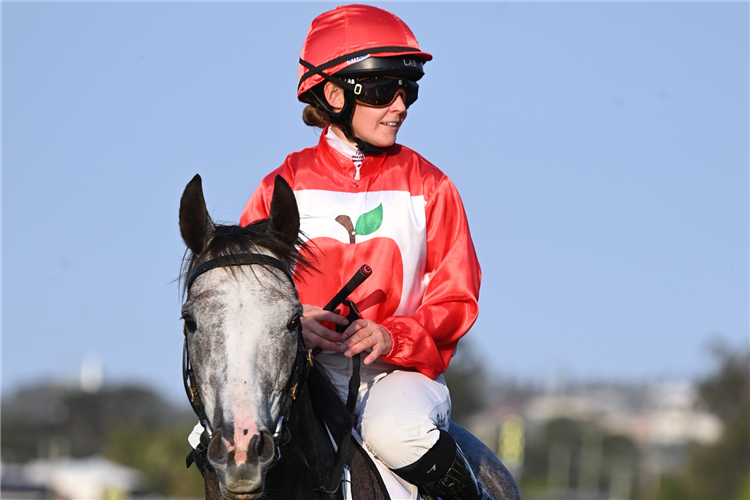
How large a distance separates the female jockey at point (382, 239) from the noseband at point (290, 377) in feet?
1.29

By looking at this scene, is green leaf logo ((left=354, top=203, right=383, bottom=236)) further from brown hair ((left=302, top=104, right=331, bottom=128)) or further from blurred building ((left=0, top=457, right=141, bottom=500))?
blurred building ((left=0, top=457, right=141, bottom=500))

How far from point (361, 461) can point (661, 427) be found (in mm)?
137551

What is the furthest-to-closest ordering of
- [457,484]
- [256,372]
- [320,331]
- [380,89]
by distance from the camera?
[380,89]
[457,484]
[320,331]
[256,372]

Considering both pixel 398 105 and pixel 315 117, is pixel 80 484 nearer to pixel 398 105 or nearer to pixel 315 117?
pixel 315 117

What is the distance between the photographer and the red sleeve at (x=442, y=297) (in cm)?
410

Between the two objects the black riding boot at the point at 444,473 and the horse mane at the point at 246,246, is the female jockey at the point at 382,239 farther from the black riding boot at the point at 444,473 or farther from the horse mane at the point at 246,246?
the horse mane at the point at 246,246

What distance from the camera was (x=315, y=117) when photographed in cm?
483

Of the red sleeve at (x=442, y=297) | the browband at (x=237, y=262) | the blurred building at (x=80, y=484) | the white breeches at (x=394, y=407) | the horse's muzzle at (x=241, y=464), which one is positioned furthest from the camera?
the blurred building at (x=80, y=484)

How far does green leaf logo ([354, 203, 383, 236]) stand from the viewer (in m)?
4.36

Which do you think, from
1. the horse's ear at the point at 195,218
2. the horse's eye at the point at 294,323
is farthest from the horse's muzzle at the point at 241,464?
the horse's ear at the point at 195,218

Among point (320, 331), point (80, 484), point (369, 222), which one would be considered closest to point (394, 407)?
point (320, 331)

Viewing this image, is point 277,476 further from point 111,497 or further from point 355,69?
point 111,497

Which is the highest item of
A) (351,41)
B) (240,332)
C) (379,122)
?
(351,41)

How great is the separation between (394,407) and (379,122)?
129 cm
